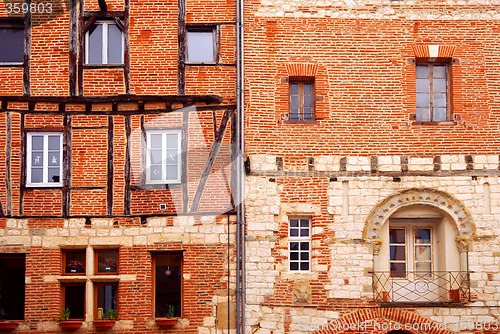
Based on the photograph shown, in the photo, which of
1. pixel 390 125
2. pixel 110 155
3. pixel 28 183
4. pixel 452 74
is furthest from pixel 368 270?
pixel 28 183

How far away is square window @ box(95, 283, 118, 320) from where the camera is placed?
48.5 ft

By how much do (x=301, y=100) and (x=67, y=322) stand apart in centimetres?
605

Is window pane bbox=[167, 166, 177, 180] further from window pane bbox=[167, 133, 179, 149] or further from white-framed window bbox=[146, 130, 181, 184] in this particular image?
window pane bbox=[167, 133, 179, 149]

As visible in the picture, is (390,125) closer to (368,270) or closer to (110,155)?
(368,270)

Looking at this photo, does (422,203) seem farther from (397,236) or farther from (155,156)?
(155,156)

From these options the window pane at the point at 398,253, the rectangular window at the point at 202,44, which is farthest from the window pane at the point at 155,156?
the window pane at the point at 398,253

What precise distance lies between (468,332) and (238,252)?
443 cm

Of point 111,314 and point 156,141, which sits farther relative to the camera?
point 156,141

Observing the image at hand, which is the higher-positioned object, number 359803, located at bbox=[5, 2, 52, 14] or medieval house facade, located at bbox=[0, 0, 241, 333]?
number 359803, located at bbox=[5, 2, 52, 14]

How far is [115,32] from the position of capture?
51.1ft

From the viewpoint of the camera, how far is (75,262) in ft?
49.1

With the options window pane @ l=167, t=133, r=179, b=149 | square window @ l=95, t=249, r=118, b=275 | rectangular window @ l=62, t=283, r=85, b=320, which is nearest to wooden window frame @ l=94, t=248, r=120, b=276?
square window @ l=95, t=249, r=118, b=275

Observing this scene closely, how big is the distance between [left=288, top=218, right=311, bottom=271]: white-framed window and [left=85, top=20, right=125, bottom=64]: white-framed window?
15.2ft

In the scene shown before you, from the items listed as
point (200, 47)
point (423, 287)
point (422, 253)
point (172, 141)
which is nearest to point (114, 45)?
point (200, 47)
